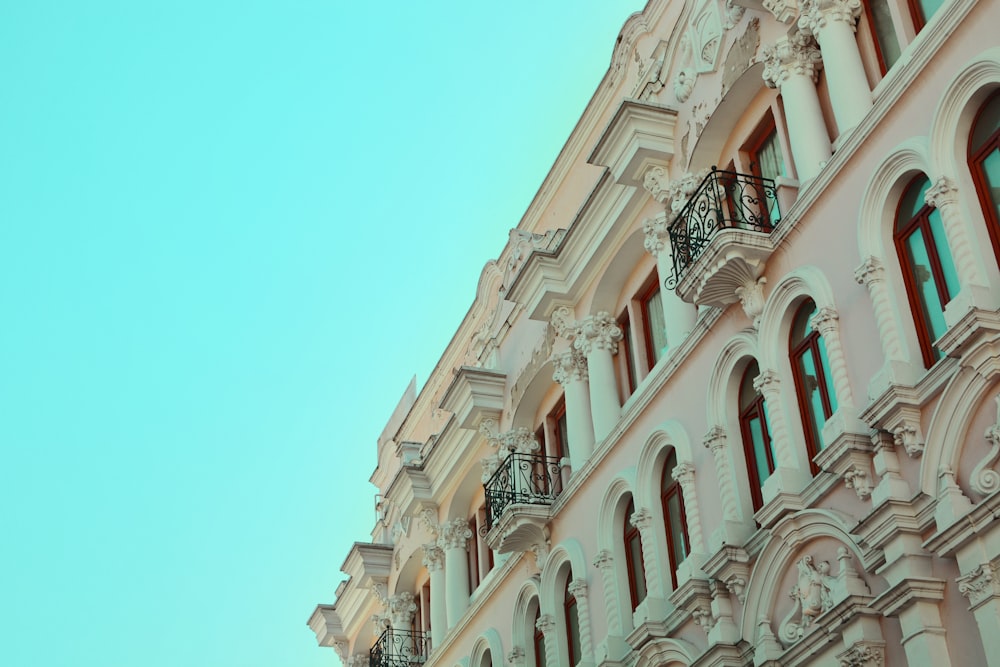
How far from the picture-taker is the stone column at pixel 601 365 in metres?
20.3

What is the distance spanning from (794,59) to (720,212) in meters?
1.97

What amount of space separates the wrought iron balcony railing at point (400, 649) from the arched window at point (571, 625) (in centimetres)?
752

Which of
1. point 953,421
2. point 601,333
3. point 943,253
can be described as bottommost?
point 953,421

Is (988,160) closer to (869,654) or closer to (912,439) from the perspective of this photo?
(912,439)

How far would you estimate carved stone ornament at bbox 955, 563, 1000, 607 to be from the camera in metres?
11.5

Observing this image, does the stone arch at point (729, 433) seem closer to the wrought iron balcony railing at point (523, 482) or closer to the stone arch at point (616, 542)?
the stone arch at point (616, 542)

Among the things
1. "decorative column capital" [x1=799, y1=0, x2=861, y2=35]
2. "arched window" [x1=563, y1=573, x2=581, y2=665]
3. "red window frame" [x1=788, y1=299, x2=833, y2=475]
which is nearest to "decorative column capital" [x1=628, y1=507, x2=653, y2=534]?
"arched window" [x1=563, y1=573, x2=581, y2=665]

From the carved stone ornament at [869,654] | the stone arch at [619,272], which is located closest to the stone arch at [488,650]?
the stone arch at [619,272]

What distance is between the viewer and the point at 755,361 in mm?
16500

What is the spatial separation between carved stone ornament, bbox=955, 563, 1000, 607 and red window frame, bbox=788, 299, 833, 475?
3078 mm

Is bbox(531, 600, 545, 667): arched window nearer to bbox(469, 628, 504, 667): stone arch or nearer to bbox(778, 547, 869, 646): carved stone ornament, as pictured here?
bbox(469, 628, 504, 667): stone arch

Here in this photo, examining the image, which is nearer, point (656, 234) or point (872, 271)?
point (872, 271)

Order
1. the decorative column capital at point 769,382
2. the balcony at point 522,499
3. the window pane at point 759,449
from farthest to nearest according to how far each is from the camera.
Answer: the balcony at point 522,499 < the window pane at point 759,449 < the decorative column capital at point 769,382

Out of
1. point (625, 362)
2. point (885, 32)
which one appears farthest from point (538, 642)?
point (885, 32)
